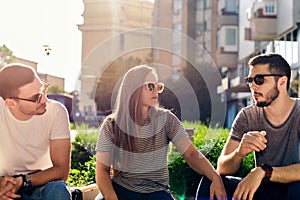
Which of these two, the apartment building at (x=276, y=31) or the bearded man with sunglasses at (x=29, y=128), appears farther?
the apartment building at (x=276, y=31)

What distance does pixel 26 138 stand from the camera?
3.70 meters

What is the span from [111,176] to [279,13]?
23.3 m

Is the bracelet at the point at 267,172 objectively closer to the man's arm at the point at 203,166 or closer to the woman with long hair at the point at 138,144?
the man's arm at the point at 203,166

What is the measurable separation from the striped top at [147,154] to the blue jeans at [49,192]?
0.42m

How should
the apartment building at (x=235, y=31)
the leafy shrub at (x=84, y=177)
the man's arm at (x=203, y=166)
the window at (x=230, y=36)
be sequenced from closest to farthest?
the man's arm at (x=203, y=166)
the leafy shrub at (x=84, y=177)
the apartment building at (x=235, y=31)
the window at (x=230, y=36)

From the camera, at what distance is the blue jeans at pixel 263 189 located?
336cm

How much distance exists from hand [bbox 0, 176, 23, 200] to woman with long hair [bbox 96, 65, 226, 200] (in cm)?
54

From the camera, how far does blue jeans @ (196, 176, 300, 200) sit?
336 cm

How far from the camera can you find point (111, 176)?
12.4ft

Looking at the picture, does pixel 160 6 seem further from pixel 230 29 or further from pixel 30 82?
pixel 30 82

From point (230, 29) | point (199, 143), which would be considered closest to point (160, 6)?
point (230, 29)

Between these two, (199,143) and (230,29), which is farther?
(230,29)

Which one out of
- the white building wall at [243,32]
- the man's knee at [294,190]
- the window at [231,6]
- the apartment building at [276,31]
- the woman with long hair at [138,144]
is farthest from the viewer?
the window at [231,6]

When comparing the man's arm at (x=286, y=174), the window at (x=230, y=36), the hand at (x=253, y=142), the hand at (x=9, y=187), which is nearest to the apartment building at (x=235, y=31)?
the window at (x=230, y=36)
